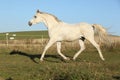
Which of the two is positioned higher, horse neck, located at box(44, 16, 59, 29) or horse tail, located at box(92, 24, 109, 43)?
horse neck, located at box(44, 16, 59, 29)

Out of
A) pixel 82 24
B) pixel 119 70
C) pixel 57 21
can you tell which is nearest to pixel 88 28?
pixel 82 24

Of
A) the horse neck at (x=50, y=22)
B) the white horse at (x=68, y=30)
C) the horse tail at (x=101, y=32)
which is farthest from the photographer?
the horse tail at (x=101, y=32)

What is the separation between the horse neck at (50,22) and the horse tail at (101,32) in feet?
6.22

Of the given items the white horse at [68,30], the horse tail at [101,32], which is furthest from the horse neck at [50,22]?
the horse tail at [101,32]

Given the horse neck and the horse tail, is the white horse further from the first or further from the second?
the horse tail

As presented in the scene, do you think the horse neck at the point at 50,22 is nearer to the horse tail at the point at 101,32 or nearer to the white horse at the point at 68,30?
the white horse at the point at 68,30

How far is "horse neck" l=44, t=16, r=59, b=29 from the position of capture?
52.0 feet

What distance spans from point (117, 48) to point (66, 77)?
597 inches

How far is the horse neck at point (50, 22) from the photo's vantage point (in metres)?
15.9

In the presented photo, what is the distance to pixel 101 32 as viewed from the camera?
54.7 ft

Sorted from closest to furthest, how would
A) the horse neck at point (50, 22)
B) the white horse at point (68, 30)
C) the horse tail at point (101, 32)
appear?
the white horse at point (68, 30)
the horse neck at point (50, 22)
the horse tail at point (101, 32)

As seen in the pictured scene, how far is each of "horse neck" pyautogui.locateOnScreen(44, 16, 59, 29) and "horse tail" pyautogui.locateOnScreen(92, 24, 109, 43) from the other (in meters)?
1.90

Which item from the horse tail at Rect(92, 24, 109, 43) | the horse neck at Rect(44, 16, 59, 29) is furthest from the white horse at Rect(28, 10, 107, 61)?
the horse tail at Rect(92, 24, 109, 43)

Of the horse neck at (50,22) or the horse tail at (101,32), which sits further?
the horse tail at (101,32)
